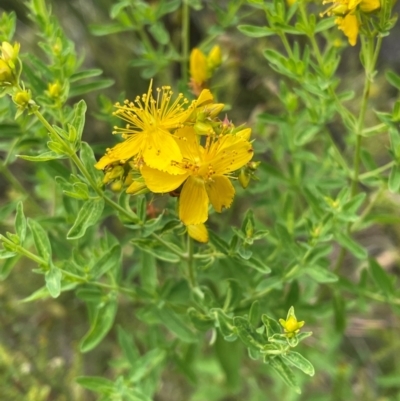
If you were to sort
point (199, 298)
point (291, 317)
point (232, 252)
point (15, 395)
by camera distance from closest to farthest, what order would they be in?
point (291, 317), point (232, 252), point (199, 298), point (15, 395)

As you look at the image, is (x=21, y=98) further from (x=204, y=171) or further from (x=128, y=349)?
(x=128, y=349)

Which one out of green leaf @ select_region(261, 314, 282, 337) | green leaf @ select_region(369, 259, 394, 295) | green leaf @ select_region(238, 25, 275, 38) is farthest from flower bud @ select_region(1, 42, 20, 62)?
green leaf @ select_region(369, 259, 394, 295)

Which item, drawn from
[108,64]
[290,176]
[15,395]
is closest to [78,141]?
[290,176]

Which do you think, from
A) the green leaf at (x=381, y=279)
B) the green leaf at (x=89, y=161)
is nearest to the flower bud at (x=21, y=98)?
the green leaf at (x=89, y=161)

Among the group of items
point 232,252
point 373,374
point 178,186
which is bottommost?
point 373,374

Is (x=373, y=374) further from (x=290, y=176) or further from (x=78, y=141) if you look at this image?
(x=78, y=141)

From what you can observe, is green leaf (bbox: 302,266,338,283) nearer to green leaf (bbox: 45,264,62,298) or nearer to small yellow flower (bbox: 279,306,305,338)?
small yellow flower (bbox: 279,306,305,338)

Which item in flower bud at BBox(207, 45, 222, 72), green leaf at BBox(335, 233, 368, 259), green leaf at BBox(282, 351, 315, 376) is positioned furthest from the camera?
flower bud at BBox(207, 45, 222, 72)
